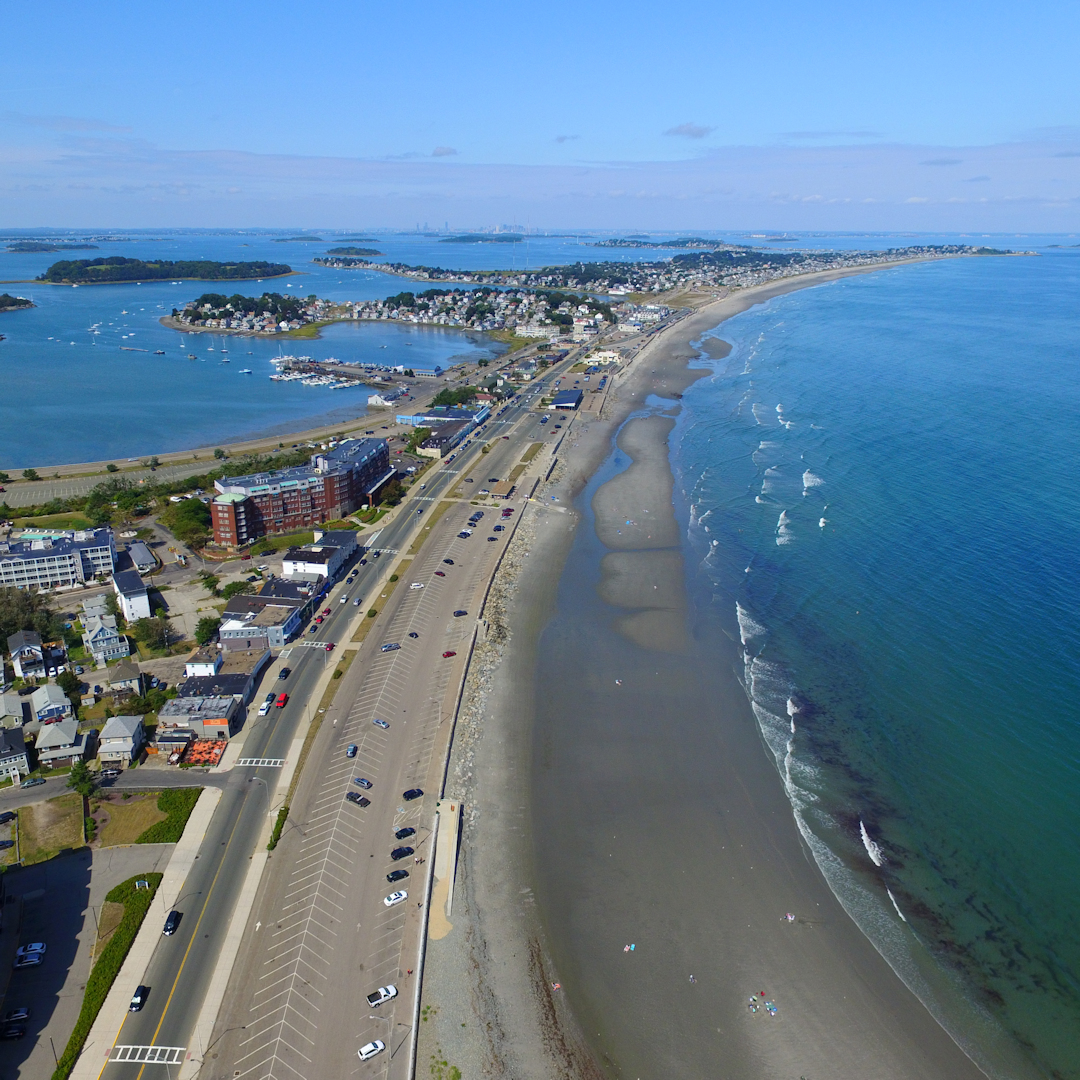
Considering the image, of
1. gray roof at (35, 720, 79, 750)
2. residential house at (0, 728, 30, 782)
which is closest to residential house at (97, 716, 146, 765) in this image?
gray roof at (35, 720, 79, 750)

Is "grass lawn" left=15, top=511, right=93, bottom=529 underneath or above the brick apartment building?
underneath

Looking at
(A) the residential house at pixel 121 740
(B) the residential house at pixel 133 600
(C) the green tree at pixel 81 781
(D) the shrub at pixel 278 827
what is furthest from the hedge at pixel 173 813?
(B) the residential house at pixel 133 600

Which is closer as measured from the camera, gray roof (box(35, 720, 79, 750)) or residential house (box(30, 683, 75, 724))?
gray roof (box(35, 720, 79, 750))

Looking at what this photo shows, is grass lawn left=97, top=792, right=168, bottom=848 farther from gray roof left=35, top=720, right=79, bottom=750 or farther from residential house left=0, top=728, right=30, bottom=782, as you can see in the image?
residential house left=0, top=728, right=30, bottom=782

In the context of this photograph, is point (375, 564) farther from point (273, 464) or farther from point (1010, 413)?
point (1010, 413)

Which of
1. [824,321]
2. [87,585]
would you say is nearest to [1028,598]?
[87,585]

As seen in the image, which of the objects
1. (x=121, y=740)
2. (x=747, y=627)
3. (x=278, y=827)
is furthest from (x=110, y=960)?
(x=747, y=627)

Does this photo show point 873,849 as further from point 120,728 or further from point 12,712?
point 12,712
